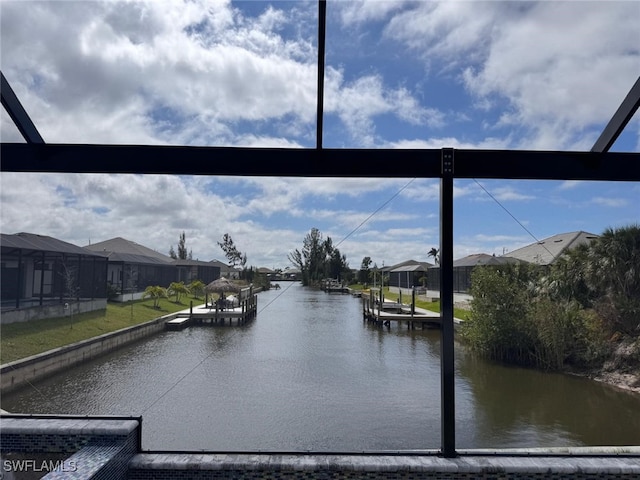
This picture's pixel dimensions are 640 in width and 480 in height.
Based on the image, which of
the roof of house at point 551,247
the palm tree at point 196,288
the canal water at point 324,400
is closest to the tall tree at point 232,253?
the palm tree at point 196,288

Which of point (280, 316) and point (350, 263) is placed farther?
point (350, 263)

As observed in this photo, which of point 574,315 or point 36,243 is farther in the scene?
point 36,243

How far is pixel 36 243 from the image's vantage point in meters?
11.5

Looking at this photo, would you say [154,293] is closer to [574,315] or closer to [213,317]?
[213,317]

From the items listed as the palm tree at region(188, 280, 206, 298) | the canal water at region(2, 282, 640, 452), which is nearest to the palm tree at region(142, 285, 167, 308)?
the palm tree at region(188, 280, 206, 298)

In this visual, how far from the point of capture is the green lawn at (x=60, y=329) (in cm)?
816

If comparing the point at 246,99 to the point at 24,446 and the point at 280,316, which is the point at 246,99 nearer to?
the point at 24,446

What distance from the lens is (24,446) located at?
252 centimetres

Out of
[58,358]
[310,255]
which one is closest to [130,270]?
[310,255]

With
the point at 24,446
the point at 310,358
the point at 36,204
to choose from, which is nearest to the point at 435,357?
the point at 310,358

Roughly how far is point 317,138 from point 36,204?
3616 millimetres

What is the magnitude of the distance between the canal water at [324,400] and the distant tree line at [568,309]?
22.0 inches

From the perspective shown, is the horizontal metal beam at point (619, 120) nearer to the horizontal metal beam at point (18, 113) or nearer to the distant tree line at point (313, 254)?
the horizontal metal beam at point (18, 113)

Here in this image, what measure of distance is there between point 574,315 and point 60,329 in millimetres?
11146
